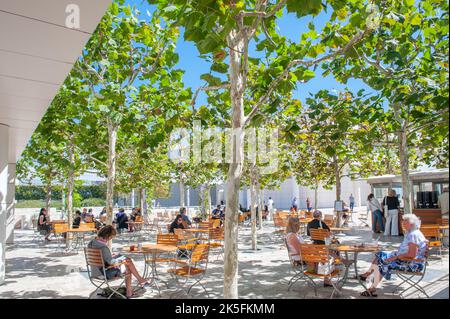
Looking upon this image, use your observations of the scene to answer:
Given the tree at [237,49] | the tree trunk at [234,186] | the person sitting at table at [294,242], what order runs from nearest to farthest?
the tree at [237,49]
the tree trunk at [234,186]
the person sitting at table at [294,242]

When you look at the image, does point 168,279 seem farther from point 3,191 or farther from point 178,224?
point 3,191

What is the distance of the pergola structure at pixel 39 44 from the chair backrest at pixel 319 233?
5.98 m

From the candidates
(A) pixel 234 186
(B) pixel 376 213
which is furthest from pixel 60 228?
(B) pixel 376 213

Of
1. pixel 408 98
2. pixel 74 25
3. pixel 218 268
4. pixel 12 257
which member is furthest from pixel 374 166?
pixel 74 25

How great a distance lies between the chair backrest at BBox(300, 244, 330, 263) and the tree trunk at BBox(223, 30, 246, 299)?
182cm

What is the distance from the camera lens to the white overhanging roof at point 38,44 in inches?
112

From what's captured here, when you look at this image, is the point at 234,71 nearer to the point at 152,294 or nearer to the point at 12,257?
the point at 152,294

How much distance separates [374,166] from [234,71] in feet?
63.6

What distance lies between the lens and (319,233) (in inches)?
317

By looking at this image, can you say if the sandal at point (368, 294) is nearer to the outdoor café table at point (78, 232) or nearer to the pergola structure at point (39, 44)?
the pergola structure at point (39, 44)

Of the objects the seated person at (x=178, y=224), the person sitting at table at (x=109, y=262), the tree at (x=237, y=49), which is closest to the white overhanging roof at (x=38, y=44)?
the tree at (x=237, y=49)

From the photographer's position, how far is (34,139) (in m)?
14.6
